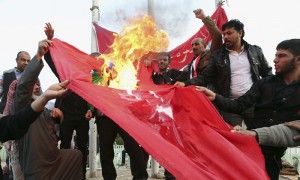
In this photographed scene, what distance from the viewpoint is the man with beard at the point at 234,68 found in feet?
13.8

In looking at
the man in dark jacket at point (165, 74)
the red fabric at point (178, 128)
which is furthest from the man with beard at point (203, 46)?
the red fabric at point (178, 128)

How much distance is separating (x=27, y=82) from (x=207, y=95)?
1992mm

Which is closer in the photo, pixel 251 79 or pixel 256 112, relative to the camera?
pixel 256 112

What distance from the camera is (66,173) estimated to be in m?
3.90

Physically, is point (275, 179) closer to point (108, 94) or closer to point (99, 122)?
point (108, 94)

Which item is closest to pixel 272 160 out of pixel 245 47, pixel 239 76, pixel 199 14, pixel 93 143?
pixel 239 76

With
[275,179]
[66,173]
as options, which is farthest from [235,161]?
[66,173]

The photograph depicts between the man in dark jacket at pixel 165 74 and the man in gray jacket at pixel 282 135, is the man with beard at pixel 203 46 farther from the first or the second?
the man in gray jacket at pixel 282 135

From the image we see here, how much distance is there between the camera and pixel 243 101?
3461mm

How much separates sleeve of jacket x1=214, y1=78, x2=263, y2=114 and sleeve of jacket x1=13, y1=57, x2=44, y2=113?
6.60 feet

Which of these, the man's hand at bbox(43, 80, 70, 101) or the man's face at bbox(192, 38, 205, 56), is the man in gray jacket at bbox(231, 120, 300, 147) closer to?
the man's hand at bbox(43, 80, 70, 101)

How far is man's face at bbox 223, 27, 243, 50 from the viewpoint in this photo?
430 centimetres

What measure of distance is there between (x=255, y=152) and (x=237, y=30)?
2.00m

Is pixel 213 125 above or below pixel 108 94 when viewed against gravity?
below
